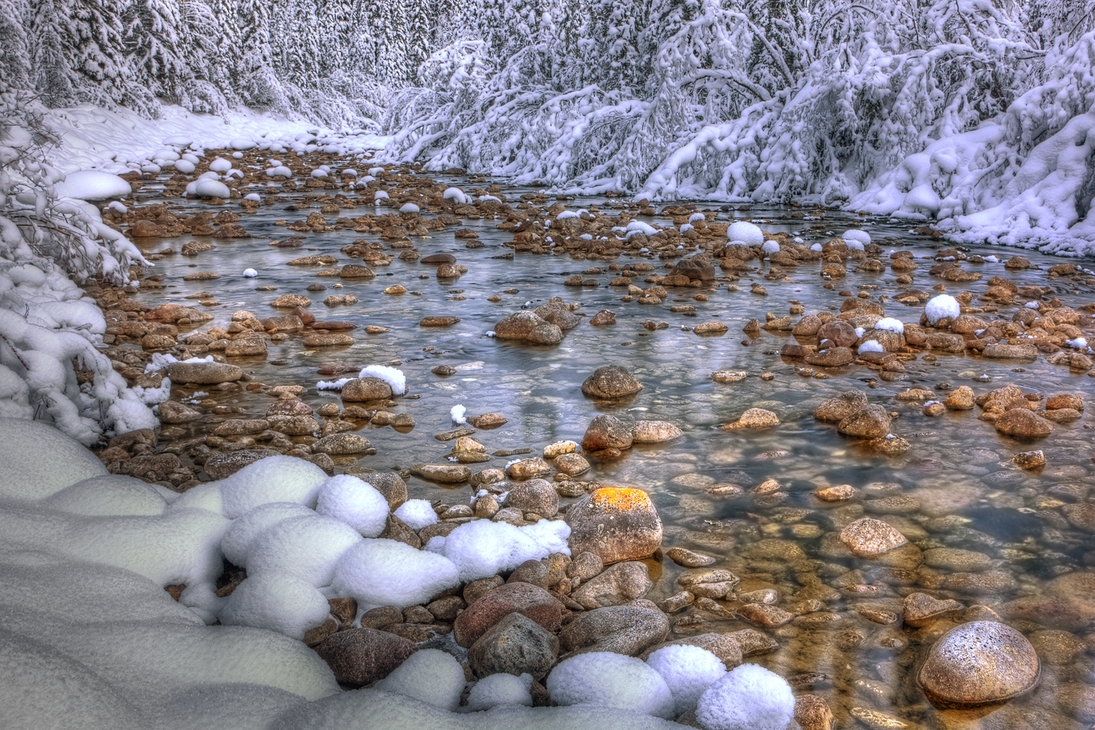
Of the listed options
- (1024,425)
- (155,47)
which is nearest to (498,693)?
(1024,425)

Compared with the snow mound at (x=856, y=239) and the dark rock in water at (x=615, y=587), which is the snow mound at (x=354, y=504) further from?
the snow mound at (x=856, y=239)

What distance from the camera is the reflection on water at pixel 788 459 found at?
1.97 m

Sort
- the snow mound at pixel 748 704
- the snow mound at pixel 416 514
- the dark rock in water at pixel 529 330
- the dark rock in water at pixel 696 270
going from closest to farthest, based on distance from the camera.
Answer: the snow mound at pixel 748 704
the snow mound at pixel 416 514
the dark rock in water at pixel 529 330
the dark rock in water at pixel 696 270

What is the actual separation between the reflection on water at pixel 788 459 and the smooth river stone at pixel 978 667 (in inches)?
1.5

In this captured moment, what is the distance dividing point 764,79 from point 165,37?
1628cm

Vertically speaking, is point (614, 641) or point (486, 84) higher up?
point (486, 84)

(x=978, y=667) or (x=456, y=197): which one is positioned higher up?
(x=978, y=667)

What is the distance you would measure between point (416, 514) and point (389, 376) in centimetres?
138

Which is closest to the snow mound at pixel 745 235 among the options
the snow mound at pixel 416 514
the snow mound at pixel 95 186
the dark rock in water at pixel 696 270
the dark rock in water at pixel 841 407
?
the dark rock in water at pixel 696 270

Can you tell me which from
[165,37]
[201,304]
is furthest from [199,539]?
[165,37]

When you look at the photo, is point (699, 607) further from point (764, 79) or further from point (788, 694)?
point (764, 79)

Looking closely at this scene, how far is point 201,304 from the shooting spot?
5.38 meters

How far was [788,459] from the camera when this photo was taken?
3.03m

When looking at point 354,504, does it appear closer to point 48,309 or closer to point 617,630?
point 617,630
